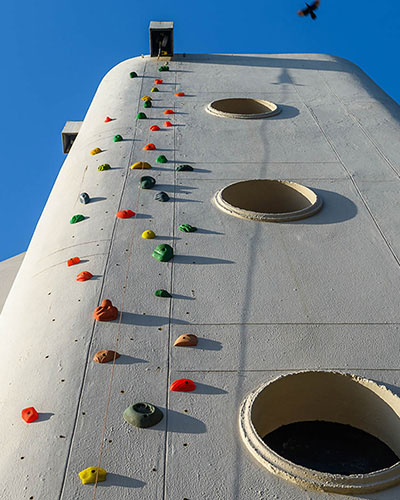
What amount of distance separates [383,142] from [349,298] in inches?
187

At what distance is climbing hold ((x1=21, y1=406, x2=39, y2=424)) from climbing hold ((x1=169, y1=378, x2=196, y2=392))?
109cm

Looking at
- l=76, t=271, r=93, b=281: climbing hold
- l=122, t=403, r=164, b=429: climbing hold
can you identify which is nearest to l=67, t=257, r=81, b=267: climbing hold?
l=76, t=271, r=93, b=281: climbing hold

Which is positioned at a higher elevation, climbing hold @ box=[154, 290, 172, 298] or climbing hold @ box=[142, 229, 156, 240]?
climbing hold @ box=[142, 229, 156, 240]

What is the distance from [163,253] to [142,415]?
7.72ft

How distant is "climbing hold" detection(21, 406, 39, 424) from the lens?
4.52 metres

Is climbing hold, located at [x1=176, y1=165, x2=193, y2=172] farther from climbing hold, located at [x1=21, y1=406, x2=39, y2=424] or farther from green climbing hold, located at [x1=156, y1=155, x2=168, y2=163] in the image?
climbing hold, located at [x1=21, y1=406, x2=39, y2=424]

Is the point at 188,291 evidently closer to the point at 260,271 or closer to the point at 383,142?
→ the point at 260,271

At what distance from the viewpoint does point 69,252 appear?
22.7 ft

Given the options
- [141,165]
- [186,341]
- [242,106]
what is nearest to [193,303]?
[186,341]

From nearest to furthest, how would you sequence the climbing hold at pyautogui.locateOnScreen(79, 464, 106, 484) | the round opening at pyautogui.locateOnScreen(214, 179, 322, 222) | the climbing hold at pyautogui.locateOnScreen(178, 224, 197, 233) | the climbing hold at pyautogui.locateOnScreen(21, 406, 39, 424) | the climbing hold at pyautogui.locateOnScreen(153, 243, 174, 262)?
1. the climbing hold at pyautogui.locateOnScreen(79, 464, 106, 484)
2. the climbing hold at pyautogui.locateOnScreen(21, 406, 39, 424)
3. the climbing hold at pyautogui.locateOnScreen(153, 243, 174, 262)
4. the climbing hold at pyautogui.locateOnScreen(178, 224, 197, 233)
5. the round opening at pyautogui.locateOnScreen(214, 179, 322, 222)

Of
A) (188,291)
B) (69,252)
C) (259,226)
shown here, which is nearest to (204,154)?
(259,226)

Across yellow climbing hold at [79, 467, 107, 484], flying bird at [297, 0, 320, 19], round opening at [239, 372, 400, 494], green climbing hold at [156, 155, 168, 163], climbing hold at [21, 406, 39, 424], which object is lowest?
round opening at [239, 372, 400, 494]

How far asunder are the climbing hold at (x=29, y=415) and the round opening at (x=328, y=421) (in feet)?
5.34

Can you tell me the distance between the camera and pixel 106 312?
5.54 m
